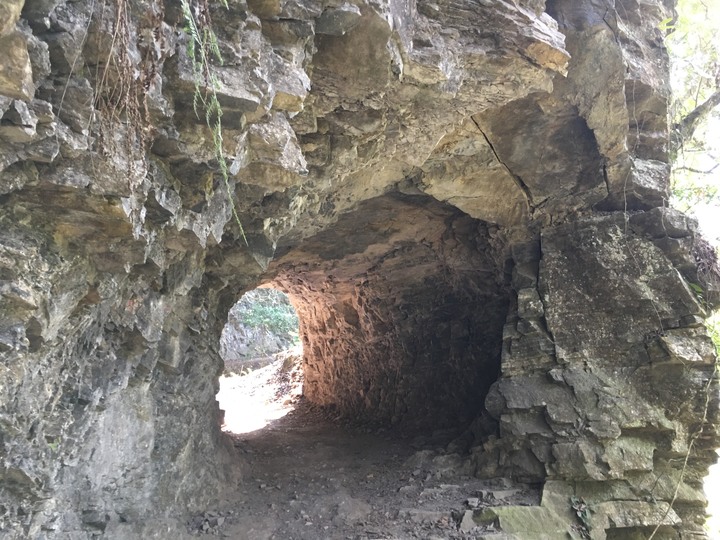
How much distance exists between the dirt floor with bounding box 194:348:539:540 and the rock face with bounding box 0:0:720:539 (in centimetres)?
37

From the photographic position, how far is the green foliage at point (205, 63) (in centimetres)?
246

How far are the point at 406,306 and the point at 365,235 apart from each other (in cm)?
184

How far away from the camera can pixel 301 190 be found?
189 inches

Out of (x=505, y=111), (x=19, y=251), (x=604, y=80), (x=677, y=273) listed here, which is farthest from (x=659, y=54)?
(x=19, y=251)

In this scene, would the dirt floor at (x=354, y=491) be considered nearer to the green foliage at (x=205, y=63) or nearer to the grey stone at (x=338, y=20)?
the green foliage at (x=205, y=63)

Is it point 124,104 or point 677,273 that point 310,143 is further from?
point 677,273

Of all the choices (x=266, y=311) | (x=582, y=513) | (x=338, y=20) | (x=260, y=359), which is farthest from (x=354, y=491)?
(x=266, y=311)

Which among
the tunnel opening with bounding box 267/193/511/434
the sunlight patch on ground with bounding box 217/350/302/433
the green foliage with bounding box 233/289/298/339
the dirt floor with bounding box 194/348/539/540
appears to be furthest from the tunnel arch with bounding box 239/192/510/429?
the green foliage with bounding box 233/289/298/339

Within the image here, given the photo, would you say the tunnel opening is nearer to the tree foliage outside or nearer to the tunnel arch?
the tunnel arch

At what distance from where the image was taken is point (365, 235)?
25.4 feet

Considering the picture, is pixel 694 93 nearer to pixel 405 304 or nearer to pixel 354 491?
pixel 405 304

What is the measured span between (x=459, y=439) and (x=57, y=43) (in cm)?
608

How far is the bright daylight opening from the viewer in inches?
481

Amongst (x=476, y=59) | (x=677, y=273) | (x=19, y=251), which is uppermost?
(x=476, y=59)
